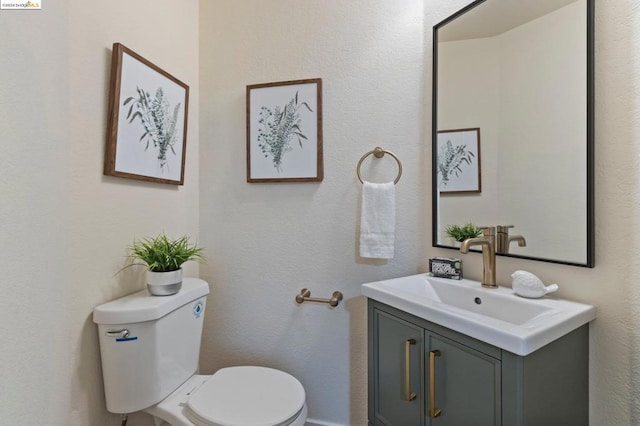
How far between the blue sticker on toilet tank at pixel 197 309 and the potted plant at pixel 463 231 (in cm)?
111

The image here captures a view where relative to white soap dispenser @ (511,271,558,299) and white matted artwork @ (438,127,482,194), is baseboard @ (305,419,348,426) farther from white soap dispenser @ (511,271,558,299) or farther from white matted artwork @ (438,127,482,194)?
white matted artwork @ (438,127,482,194)

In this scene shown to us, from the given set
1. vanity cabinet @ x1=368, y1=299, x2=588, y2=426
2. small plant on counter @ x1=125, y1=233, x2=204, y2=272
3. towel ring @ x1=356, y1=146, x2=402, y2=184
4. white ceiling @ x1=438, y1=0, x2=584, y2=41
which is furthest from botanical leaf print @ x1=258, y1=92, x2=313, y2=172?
vanity cabinet @ x1=368, y1=299, x2=588, y2=426

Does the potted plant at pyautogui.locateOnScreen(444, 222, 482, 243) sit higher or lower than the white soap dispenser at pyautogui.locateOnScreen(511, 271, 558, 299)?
higher

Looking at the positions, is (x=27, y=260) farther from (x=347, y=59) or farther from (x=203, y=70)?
(x=347, y=59)

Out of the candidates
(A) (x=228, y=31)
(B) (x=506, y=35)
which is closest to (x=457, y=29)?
(B) (x=506, y=35)

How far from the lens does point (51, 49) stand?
2.85ft

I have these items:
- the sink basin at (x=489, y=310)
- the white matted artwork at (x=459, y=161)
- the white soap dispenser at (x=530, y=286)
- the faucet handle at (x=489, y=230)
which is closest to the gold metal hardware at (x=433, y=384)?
the sink basin at (x=489, y=310)

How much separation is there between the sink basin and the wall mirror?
17 cm

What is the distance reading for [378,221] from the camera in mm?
1335

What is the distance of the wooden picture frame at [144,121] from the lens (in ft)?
3.49

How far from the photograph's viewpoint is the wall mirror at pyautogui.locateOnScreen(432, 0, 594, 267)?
0.91 metres

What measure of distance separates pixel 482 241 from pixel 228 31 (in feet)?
5.20

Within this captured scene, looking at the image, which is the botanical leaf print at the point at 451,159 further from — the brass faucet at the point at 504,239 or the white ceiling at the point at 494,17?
the white ceiling at the point at 494,17

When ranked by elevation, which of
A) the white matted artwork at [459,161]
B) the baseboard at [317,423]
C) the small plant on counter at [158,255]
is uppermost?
the white matted artwork at [459,161]
